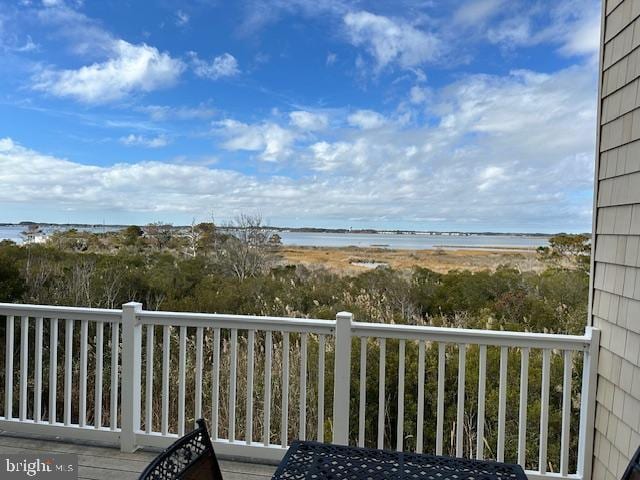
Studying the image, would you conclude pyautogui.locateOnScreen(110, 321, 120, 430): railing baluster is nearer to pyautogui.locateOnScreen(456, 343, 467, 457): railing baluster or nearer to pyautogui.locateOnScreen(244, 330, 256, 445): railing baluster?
pyautogui.locateOnScreen(244, 330, 256, 445): railing baluster

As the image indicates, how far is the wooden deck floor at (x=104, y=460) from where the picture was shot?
102 inches

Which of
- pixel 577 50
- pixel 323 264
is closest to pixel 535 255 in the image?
pixel 577 50

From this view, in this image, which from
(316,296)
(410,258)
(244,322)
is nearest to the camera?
(244,322)

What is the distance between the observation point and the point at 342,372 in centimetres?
259

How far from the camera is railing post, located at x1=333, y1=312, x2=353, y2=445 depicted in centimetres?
257

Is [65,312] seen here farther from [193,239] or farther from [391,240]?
[193,239]

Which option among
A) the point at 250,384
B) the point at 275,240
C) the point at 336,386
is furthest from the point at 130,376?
the point at 275,240

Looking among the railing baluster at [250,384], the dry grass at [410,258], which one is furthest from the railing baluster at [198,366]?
the dry grass at [410,258]

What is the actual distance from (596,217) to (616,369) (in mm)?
819

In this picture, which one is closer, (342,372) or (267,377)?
(342,372)

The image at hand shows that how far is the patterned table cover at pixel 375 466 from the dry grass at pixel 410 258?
239 inches

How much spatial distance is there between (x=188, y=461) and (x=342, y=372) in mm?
1568

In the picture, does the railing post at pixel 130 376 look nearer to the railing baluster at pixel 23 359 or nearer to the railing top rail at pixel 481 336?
the railing baluster at pixel 23 359

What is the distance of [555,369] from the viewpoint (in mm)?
4195
